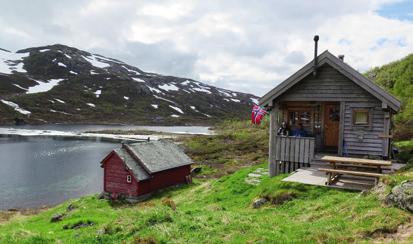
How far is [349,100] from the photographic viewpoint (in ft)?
64.0

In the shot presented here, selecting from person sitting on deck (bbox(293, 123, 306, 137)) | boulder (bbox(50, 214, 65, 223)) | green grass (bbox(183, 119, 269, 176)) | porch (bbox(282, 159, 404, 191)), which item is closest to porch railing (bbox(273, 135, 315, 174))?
porch (bbox(282, 159, 404, 191))

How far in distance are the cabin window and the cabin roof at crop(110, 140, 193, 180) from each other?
17.6 meters

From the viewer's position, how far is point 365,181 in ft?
51.7

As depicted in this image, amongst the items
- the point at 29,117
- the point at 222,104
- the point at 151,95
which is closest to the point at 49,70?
the point at 151,95

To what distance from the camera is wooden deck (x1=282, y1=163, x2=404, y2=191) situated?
1514cm

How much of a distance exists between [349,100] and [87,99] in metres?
144

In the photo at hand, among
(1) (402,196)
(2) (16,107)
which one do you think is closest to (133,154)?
(1) (402,196)

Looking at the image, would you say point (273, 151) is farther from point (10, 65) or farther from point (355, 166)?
point (10, 65)

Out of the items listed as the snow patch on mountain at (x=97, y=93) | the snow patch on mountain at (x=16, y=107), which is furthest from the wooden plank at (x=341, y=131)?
the snow patch on mountain at (x=97, y=93)

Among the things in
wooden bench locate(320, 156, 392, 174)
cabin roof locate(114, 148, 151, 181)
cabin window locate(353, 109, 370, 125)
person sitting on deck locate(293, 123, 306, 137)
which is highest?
cabin window locate(353, 109, 370, 125)

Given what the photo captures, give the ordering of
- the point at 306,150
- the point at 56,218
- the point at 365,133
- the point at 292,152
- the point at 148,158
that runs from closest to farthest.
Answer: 1. the point at 365,133
2. the point at 306,150
3. the point at 292,152
4. the point at 56,218
5. the point at 148,158

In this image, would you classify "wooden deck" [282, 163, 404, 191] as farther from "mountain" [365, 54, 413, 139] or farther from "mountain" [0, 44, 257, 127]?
"mountain" [0, 44, 257, 127]

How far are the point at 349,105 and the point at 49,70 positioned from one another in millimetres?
186113

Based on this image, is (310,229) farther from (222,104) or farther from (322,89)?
(222,104)
